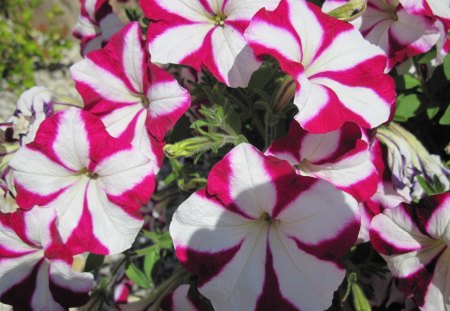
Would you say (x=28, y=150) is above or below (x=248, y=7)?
below

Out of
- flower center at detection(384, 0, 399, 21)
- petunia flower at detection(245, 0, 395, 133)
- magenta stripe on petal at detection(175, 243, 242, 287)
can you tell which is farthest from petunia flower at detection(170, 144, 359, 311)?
flower center at detection(384, 0, 399, 21)

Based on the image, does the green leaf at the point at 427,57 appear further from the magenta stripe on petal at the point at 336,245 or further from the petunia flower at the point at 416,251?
the magenta stripe on petal at the point at 336,245

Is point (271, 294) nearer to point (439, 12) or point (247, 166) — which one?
point (247, 166)

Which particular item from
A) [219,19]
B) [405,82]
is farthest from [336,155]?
[405,82]

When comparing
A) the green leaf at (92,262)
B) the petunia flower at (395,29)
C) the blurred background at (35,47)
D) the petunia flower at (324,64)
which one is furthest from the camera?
the blurred background at (35,47)

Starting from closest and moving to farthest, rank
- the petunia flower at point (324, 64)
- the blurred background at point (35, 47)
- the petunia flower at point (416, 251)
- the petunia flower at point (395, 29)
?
the petunia flower at point (324, 64) → the petunia flower at point (416, 251) → the petunia flower at point (395, 29) → the blurred background at point (35, 47)

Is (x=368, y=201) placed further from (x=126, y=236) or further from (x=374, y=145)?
(x=126, y=236)

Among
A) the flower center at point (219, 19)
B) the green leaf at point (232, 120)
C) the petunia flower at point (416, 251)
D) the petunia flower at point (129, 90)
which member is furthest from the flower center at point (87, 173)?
the petunia flower at point (416, 251)

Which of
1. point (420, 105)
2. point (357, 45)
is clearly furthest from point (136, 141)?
point (420, 105)
